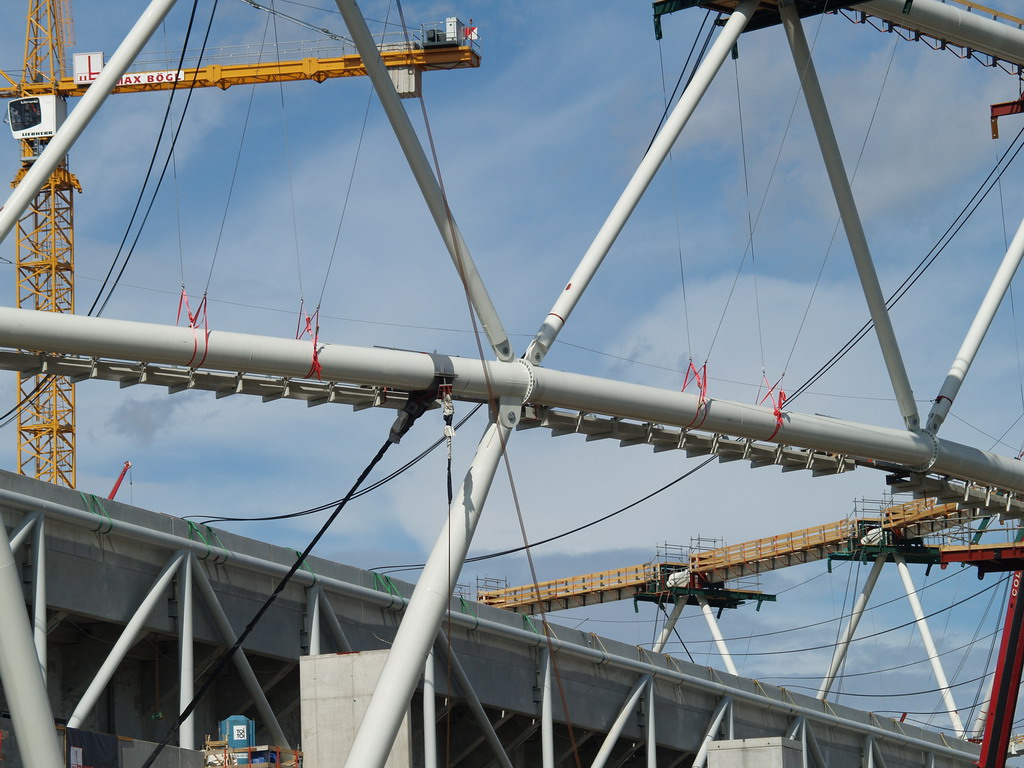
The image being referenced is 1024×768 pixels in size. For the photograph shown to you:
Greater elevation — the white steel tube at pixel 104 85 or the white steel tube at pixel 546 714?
the white steel tube at pixel 104 85

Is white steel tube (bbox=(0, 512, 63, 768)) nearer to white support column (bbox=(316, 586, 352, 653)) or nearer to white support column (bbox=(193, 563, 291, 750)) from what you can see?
white support column (bbox=(193, 563, 291, 750))

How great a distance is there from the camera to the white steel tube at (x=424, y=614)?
2825 cm

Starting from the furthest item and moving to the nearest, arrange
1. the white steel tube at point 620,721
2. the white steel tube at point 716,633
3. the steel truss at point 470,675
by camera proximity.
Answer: the white steel tube at point 716,633 → the white steel tube at point 620,721 → the steel truss at point 470,675

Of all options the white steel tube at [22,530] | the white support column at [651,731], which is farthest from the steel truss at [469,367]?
the white support column at [651,731]

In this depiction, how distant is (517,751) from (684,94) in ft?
85.6

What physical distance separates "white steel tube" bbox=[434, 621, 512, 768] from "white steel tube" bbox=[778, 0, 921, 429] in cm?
1520

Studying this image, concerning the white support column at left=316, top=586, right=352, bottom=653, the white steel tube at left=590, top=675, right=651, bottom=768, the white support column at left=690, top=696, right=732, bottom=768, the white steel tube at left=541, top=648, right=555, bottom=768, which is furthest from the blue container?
the white support column at left=690, top=696, right=732, bottom=768

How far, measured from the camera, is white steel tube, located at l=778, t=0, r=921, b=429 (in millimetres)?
38625

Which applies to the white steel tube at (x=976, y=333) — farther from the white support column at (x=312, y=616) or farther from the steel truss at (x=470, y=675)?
the white support column at (x=312, y=616)

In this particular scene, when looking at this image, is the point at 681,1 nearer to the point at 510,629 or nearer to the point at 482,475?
the point at 482,475

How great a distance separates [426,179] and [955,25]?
722 inches

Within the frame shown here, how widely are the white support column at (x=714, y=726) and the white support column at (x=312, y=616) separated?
18798mm

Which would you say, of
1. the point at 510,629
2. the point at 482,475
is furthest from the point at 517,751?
the point at 482,475

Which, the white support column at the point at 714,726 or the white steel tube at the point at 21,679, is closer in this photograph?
the white steel tube at the point at 21,679
